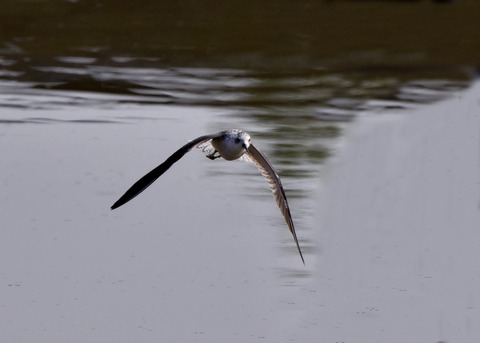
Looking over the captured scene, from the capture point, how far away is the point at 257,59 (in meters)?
13.6

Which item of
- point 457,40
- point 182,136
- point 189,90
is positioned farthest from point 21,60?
point 457,40

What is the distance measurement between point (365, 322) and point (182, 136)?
3741 millimetres

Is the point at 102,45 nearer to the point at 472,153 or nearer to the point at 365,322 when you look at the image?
the point at 472,153

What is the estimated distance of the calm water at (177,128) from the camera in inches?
303

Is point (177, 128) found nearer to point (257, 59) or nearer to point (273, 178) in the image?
point (257, 59)

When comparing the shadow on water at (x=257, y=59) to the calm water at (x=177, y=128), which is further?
the shadow on water at (x=257, y=59)

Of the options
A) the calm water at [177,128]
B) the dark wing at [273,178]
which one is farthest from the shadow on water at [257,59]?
the dark wing at [273,178]

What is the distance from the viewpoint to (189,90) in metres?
12.6

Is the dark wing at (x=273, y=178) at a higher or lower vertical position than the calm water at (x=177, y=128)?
higher

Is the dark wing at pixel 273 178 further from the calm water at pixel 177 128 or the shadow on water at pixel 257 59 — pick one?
the shadow on water at pixel 257 59

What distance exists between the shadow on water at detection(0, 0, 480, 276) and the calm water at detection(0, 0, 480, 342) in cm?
3

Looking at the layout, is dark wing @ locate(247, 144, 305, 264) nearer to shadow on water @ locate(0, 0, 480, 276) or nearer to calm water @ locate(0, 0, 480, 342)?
calm water @ locate(0, 0, 480, 342)

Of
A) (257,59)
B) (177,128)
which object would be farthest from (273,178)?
(257,59)

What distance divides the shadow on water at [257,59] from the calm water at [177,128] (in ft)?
0.09
